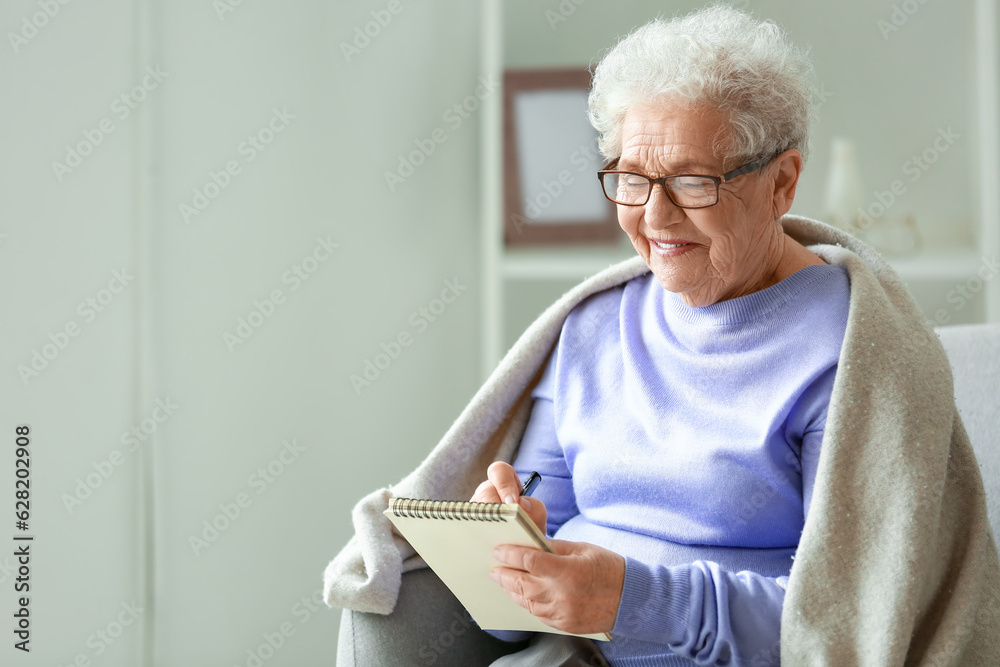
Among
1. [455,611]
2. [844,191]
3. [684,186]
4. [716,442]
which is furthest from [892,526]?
[844,191]

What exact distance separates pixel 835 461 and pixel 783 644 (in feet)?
0.71

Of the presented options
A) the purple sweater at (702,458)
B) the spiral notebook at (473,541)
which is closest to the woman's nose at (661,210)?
the purple sweater at (702,458)

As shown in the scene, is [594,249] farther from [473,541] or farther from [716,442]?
[473,541]

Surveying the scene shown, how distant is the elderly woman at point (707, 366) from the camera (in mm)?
1039

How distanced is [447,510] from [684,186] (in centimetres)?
52

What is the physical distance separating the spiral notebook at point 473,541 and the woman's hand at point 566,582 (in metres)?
0.02

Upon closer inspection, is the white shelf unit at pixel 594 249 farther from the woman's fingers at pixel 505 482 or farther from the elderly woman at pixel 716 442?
the woman's fingers at pixel 505 482

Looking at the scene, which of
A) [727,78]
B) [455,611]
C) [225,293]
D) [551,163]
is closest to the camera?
[727,78]

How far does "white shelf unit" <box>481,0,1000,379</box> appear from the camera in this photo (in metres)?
2.22

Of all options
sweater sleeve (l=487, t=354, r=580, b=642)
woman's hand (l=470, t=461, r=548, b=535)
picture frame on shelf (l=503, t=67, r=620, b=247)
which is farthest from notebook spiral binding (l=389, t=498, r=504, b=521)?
picture frame on shelf (l=503, t=67, r=620, b=247)

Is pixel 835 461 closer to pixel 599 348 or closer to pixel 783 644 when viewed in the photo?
pixel 783 644

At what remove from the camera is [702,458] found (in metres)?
1.15

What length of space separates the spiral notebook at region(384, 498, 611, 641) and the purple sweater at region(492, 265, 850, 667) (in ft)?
0.43

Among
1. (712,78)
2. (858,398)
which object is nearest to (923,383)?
(858,398)
